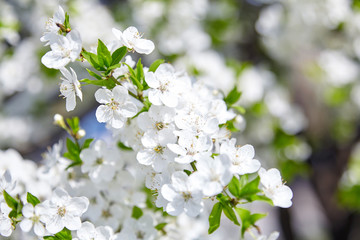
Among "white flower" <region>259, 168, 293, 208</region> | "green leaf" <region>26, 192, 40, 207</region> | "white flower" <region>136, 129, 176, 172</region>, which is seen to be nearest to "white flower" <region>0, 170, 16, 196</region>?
"green leaf" <region>26, 192, 40, 207</region>

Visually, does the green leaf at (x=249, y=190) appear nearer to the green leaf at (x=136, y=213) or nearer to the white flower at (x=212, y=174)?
the white flower at (x=212, y=174)

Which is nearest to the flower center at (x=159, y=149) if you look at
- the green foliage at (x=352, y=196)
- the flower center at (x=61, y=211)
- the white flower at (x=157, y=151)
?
the white flower at (x=157, y=151)

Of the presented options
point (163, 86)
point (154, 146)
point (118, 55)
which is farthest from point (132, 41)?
point (154, 146)

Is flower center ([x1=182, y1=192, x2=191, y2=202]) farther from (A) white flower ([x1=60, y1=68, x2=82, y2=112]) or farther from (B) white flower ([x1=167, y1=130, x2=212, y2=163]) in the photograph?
(A) white flower ([x1=60, y1=68, x2=82, y2=112])

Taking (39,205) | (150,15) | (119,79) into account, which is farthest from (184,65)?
(39,205)

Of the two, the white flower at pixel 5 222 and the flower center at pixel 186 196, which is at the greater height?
the flower center at pixel 186 196

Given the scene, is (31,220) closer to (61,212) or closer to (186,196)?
(61,212)
